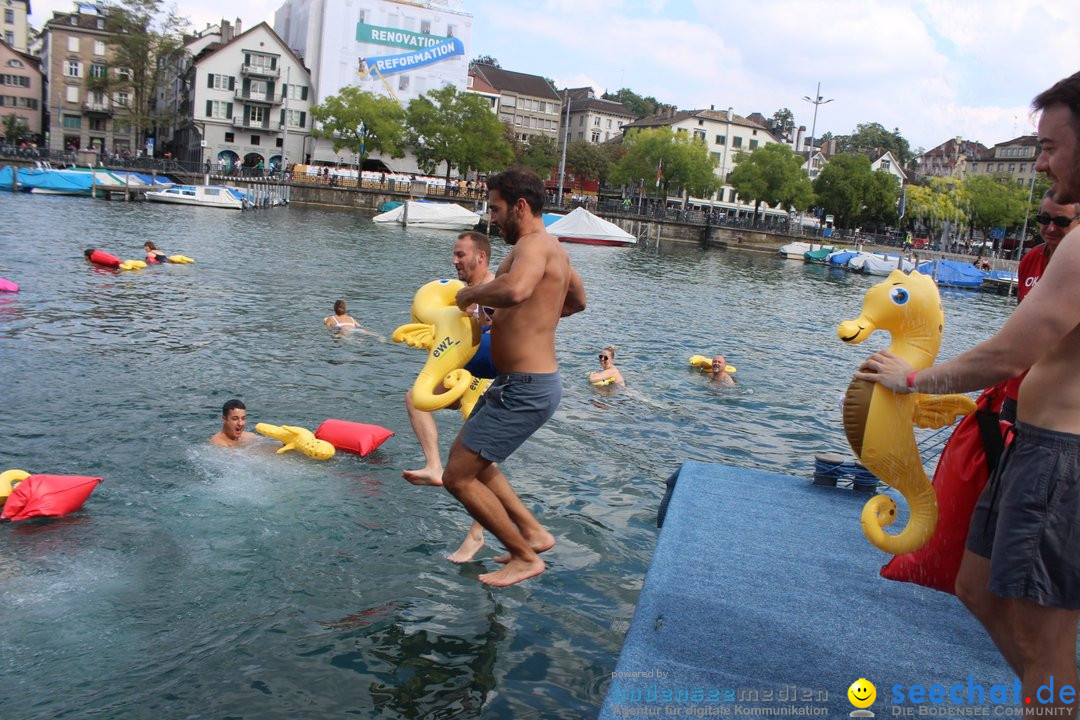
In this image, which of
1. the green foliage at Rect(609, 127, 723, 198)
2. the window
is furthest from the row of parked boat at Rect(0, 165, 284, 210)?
the green foliage at Rect(609, 127, 723, 198)

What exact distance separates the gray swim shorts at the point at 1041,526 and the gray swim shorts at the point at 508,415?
2.86 meters

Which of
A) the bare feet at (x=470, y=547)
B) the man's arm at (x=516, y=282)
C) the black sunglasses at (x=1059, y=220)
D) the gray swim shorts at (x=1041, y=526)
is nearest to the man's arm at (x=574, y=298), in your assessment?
the man's arm at (x=516, y=282)

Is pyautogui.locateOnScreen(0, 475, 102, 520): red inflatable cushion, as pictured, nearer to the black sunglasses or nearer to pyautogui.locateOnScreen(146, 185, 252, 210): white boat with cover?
the black sunglasses

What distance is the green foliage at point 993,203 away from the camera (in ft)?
320

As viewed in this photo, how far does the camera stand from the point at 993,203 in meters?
97.7

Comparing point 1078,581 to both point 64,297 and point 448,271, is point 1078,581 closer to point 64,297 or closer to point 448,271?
point 64,297

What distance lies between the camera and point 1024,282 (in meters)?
4.28

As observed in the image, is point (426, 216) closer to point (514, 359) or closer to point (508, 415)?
point (514, 359)

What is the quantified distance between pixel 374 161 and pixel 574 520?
3554 inches

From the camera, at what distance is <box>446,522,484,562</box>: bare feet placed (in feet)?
23.2

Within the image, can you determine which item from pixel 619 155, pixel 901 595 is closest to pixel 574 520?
pixel 901 595

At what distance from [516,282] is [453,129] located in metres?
84.2

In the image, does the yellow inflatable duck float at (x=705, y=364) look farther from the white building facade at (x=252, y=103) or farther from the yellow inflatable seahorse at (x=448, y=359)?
the white building facade at (x=252, y=103)

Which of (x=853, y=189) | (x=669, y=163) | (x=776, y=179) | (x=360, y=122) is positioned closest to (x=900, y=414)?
(x=360, y=122)
